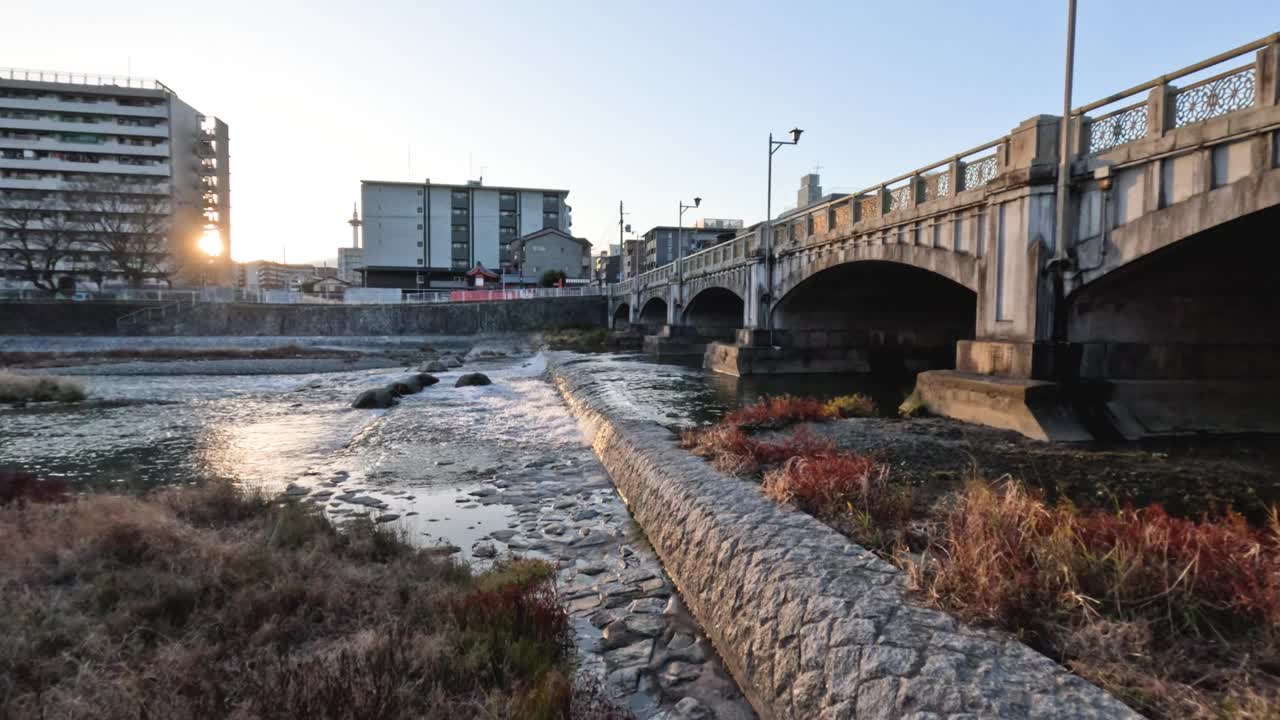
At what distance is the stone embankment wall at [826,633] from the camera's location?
11.2ft

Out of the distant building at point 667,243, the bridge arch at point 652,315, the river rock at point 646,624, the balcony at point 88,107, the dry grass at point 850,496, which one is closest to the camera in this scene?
the river rock at point 646,624

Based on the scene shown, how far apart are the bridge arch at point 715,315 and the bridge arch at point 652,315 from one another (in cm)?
662

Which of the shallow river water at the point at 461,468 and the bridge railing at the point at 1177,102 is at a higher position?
the bridge railing at the point at 1177,102

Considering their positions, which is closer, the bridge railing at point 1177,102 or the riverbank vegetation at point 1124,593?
the riverbank vegetation at point 1124,593

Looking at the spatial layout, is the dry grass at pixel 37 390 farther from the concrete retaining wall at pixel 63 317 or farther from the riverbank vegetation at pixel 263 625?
the concrete retaining wall at pixel 63 317

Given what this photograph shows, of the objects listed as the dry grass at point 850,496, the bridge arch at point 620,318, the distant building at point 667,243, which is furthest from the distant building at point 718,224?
the dry grass at point 850,496

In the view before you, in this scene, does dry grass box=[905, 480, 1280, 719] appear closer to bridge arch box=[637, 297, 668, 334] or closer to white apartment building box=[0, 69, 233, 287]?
bridge arch box=[637, 297, 668, 334]

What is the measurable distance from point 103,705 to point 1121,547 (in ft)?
21.4

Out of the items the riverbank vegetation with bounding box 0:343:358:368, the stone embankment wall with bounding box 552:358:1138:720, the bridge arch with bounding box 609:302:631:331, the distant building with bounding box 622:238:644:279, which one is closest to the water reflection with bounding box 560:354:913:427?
the stone embankment wall with bounding box 552:358:1138:720

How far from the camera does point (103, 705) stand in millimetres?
3754

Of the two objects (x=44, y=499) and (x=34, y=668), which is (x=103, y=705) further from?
Result: (x=44, y=499)

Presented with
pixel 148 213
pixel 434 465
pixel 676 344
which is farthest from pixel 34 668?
pixel 148 213

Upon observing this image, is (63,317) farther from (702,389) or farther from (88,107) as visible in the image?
(702,389)

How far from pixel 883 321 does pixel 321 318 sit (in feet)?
173
